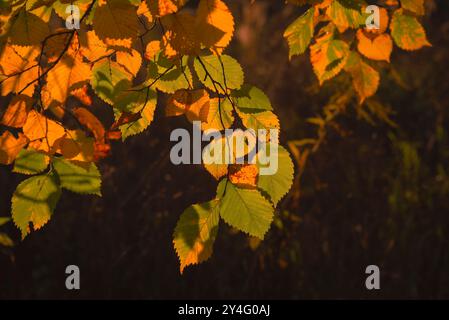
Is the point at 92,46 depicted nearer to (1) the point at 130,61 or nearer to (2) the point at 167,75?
(1) the point at 130,61

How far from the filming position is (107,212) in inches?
105

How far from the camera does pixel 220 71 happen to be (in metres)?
1.11

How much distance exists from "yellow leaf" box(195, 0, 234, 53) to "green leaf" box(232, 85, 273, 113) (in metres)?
0.12

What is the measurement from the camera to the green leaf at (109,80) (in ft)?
3.84

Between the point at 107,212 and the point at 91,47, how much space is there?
1.52 metres

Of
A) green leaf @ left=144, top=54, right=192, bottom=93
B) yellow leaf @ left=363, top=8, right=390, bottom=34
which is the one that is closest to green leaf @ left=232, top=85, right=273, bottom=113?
green leaf @ left=144, top=54, right=192, bottom=93

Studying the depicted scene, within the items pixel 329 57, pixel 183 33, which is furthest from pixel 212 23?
pixel 329 57

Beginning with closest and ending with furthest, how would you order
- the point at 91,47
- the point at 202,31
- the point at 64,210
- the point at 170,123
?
the point at 202,31, the point at 91,47, the point at 64,210, the point at 170,123

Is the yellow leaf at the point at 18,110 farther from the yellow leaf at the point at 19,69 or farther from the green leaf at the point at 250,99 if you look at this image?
the green leaf at the point at 250,99

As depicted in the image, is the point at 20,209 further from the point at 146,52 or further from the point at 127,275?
the point at 127,275

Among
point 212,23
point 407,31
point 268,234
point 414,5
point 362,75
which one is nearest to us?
point 212,23

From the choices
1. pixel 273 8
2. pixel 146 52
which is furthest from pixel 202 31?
pixel 273 8

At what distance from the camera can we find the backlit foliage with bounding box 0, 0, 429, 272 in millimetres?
1031

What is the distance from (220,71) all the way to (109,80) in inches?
9.6
